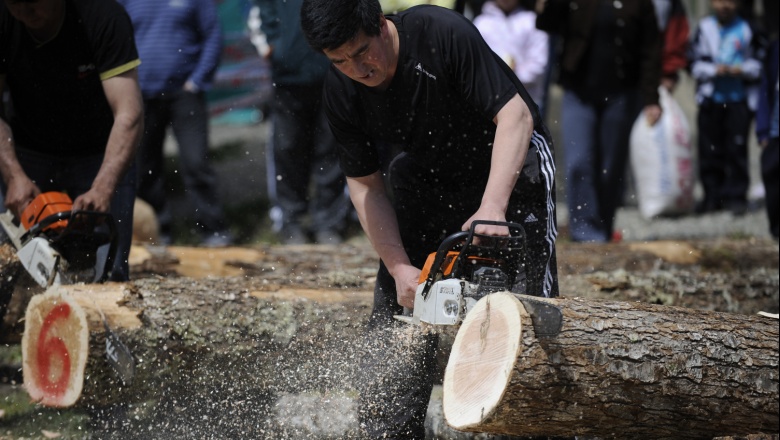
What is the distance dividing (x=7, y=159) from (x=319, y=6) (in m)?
1.93

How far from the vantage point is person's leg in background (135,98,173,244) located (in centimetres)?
687

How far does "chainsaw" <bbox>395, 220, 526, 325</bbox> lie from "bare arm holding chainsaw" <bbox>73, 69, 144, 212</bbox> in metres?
1.82

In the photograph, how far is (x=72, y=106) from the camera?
4.62 meters

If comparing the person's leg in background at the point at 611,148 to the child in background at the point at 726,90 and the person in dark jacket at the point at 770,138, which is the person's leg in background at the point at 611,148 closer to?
the person in dark jacket at the point at 770,138

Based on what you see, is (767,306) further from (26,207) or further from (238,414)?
(26,207)

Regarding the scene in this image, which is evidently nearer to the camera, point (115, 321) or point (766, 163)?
point (115, 321)

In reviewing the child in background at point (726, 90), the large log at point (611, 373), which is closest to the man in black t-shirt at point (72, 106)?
the large log at point (611, 373)

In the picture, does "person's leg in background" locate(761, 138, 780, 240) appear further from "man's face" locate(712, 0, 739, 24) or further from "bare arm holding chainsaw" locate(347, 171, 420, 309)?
"bare arm holding chainsaw" locate(347, 171, 420, 309)

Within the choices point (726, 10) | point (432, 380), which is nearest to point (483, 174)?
point (432, 380)

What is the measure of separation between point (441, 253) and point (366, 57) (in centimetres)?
72

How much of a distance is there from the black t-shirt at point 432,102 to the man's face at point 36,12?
150cm

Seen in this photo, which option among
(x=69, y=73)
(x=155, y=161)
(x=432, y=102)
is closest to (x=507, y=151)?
(x=432, y=102)

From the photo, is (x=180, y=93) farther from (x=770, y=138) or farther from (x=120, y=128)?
(x=770, y=138)

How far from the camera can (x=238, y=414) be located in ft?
13.8
